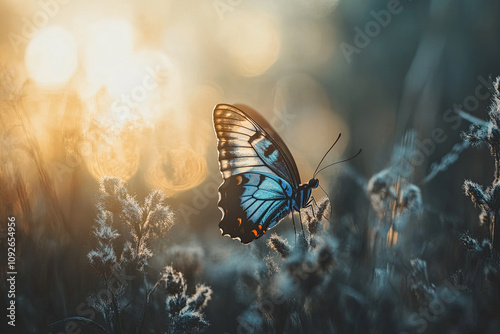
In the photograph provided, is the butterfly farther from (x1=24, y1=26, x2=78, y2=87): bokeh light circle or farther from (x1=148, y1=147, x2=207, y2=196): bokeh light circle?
(x1=24, y1=26, x2=78, y2=87): bokeh light circle

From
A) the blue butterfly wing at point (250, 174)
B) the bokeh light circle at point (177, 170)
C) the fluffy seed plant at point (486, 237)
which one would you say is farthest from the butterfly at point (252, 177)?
the fluffy seed plant at point (486, 237)

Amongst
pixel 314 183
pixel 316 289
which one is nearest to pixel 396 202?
pixel 314 183

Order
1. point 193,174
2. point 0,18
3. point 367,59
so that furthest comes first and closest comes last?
point 0,18 → point 193,174 → point 367,59

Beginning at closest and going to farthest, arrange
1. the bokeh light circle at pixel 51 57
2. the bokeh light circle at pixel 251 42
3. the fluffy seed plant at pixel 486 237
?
the fluffy seed plant at pixel 486 237 → the bokeh light circle at pixel 251 42 → the bokeh light circle at pixel 51 57

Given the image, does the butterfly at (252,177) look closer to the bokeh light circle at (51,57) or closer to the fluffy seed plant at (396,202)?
the fluffy seed plant at (396,202)

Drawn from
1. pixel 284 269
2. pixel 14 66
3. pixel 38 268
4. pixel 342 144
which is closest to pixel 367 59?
pixel 342 144

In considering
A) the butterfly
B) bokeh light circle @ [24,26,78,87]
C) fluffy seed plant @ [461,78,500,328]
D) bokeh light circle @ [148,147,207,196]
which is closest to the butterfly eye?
the butterfly

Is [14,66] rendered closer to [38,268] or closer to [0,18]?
[0,18]
